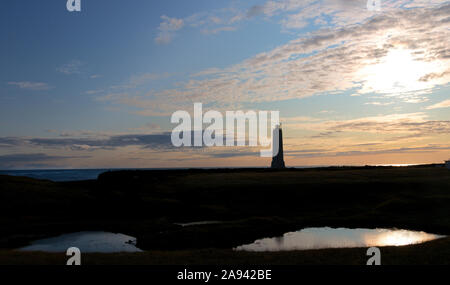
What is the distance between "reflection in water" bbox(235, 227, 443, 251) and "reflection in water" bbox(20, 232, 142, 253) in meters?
13.1

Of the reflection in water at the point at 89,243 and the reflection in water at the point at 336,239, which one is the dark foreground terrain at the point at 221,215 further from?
the reflection in water at the point at 336,239

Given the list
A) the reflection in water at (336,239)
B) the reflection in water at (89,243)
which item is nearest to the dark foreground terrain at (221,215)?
the reflection in water at (89,243)

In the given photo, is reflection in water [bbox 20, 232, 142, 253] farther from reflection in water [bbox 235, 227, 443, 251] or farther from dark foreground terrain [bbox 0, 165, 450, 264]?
reflection in water [bbox 235, 227, 443, 251]

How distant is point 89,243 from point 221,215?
22772 mm

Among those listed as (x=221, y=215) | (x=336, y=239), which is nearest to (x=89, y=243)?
(x=221, y=215)

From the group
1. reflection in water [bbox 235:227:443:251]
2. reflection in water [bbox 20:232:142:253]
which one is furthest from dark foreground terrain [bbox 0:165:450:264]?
reflection in water [bbox 235:227:443:251]

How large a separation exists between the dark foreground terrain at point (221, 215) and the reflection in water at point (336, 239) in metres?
2.45

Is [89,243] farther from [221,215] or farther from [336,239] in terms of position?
[336,239]

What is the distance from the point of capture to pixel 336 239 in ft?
143

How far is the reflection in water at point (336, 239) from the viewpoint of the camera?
1581 inches

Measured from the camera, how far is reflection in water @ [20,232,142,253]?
126 ft

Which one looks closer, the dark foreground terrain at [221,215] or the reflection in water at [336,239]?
the dark foreground terrain at [221,215]
